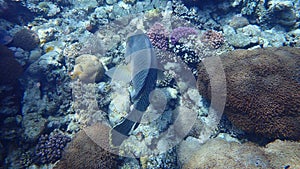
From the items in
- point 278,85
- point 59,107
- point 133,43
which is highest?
point 133,43

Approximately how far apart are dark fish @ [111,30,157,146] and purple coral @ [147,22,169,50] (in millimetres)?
959

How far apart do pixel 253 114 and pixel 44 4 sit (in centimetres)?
892

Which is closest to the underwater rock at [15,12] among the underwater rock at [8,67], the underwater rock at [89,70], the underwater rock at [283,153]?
the underwater rock at [8,67]

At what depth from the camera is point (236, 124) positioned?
4180 millimetres

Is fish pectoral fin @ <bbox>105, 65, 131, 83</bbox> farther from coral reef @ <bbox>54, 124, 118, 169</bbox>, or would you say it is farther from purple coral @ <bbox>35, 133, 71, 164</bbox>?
purple coral @ <bbox>35, 133, 71, 164</bbox>

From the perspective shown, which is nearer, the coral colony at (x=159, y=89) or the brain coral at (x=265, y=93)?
the brain coral at (x=265, y=93)

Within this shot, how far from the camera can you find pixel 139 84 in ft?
12.7

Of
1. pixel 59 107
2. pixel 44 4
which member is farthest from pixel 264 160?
pixel 44 4

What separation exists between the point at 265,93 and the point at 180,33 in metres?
2.96

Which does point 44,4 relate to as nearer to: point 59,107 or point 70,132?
point 59,107

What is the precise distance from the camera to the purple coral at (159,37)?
5.89 metres

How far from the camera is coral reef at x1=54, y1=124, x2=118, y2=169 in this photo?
4.10 meters

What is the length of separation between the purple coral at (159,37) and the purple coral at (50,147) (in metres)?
3.75

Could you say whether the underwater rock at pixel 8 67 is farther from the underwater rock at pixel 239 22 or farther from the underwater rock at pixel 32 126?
the underwater rock at pixel 239 22
